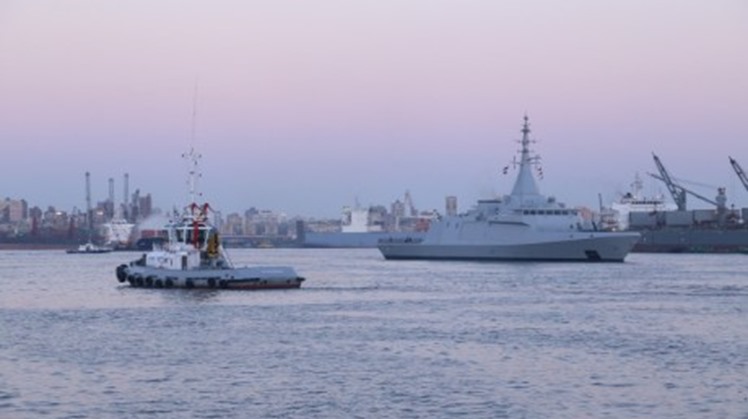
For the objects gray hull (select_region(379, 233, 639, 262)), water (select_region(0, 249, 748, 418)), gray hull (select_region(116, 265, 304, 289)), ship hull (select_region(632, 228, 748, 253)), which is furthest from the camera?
Result: ship hull (select_region(632, 228, 748, 253))

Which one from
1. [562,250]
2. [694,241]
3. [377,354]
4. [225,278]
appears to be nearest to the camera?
[377,354]

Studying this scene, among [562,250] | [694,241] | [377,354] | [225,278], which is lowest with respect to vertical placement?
[377,354]

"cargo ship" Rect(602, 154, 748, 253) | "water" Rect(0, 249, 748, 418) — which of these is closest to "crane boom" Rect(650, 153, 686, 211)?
"cargo ship" Rect(602, 154, 748, 253)

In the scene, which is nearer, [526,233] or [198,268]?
[198,268]

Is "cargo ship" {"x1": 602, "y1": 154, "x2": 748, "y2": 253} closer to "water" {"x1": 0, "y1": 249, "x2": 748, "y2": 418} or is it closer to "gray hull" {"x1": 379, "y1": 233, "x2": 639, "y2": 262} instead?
"gray hull" {"x1": 379, "y1": 233, "x2": 639, "y2": 262}

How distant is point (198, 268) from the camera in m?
57.9

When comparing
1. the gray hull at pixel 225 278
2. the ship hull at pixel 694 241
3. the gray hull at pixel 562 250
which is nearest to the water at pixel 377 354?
the gray hull at pixel 225 278

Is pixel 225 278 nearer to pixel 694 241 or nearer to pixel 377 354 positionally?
pixel 377 354

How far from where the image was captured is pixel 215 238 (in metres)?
58.8

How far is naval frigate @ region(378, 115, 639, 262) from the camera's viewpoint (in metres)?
92.0

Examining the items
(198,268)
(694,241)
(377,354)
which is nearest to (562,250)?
(198,268)

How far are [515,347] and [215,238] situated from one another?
26.6 meters

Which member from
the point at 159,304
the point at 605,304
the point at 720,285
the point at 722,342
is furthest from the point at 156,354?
the point at 720,285

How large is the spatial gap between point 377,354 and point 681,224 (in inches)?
4787
